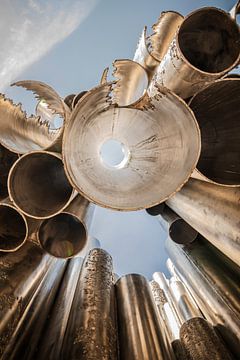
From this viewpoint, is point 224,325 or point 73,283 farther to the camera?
point 73,283

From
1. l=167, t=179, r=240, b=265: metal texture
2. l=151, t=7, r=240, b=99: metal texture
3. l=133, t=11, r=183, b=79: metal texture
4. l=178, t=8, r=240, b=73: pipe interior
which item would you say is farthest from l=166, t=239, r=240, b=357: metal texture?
l=133, t=11, r=183, b=79: metal texture

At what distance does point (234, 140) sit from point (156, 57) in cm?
114

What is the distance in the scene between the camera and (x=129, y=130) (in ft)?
4.12

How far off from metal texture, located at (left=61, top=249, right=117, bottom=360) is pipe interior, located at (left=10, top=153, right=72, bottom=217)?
2.53ft

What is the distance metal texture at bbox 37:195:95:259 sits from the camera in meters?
1.75

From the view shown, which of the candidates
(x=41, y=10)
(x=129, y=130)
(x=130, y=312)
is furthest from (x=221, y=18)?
(x=41, y=10)

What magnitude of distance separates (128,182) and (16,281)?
102 centimetres

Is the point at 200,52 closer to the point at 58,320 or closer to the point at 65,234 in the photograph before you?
the point at 65,234

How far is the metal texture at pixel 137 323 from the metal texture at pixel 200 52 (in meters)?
1.69

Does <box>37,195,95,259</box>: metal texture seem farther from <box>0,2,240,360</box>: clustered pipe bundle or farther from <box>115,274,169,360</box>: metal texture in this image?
<box>115,274,169,360</box>: metal texture

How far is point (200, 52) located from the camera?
1507 millimetres

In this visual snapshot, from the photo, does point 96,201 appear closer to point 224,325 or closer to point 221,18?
point 221,18

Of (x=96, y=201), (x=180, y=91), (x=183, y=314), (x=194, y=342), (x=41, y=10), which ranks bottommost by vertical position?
(x=96, y=201)

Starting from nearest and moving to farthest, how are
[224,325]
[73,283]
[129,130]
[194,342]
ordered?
[129,130] → [194,342] → [224,325] → [73,283]
